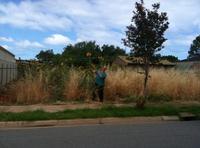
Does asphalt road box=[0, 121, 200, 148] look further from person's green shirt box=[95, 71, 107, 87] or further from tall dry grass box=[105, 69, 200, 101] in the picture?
tall dry grass box=[105, 69, 200, 101]

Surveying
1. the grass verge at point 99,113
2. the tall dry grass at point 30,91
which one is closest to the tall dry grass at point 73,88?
the tall dry grass at point 30,91

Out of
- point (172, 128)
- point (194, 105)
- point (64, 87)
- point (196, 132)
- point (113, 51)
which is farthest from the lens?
point (113, 51)

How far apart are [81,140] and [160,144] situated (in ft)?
6.07

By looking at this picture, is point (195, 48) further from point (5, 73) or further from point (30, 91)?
point (30, 91)

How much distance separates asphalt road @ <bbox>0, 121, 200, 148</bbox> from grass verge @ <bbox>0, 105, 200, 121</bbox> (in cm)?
145

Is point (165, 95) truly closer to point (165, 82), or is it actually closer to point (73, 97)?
point (165, 82)

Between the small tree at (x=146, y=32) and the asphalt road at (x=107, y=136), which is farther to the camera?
the small tree at (x=146, y=32)

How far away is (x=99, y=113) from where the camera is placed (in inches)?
601

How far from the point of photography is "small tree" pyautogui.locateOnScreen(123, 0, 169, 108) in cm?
1666

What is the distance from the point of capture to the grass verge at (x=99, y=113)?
1438 centimetres

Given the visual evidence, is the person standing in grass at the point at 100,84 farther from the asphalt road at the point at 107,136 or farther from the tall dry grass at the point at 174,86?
the asphalt road at the point at 107,136

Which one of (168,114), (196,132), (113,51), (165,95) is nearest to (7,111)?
(168,114)

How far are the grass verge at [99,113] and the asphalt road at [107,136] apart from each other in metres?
1.45

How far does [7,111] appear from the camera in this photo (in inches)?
611
